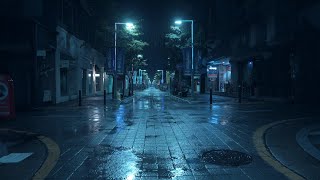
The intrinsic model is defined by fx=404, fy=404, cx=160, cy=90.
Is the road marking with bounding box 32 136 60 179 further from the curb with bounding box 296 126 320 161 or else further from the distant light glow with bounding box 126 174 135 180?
the curb with bounding box 296 126 320 161

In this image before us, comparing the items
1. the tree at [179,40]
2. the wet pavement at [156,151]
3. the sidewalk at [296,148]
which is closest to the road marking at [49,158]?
the wet pavement at [156,151]

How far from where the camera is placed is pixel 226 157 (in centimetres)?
863

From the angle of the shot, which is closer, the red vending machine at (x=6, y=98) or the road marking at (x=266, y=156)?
the road marking at (x=266, y=156)

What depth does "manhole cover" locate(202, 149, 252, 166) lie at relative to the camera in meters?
8.12

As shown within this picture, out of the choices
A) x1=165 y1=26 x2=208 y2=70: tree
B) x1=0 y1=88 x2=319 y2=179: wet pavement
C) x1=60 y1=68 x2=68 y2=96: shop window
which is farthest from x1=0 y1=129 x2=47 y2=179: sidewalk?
x1=165 y1=26 x2=208 y2=70: tree

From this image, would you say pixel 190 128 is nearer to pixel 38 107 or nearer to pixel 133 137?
pixel 133 137

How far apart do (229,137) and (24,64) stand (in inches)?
582

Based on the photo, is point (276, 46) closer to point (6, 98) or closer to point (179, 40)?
point (6, 98)

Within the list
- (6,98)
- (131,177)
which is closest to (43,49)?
(6,98)

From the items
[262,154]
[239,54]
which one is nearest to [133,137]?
[262,154]

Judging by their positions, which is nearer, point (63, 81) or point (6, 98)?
point (6, 98)

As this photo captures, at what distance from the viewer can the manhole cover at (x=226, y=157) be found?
26.6ft

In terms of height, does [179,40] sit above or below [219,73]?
above

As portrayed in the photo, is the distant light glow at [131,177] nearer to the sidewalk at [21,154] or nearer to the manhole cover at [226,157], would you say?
the sidewalk at [21,154]
